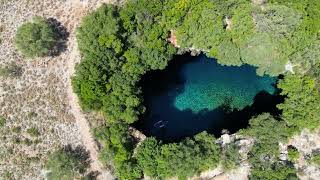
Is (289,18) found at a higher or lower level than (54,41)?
lower

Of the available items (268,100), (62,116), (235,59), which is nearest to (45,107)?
(62,116)

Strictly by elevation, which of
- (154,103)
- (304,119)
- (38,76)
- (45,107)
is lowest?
(304,119)

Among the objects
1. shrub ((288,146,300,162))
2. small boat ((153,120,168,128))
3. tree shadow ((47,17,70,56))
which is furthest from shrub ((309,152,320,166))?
tree shadow ((47,17,70,56))

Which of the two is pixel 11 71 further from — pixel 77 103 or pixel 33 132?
pixel 77 103

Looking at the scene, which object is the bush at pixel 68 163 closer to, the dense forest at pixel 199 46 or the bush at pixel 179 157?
the dense forest at pixel 199 46

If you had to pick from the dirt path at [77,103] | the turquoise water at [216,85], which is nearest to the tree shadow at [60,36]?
the dirt path at [77,103]

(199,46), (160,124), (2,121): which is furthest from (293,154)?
(2,121)

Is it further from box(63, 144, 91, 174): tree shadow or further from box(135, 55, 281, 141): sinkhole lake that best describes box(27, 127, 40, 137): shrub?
box(135, 55, 281, 141): sinkhole lake

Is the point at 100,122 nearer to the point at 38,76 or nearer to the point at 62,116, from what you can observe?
the point at 62,116
